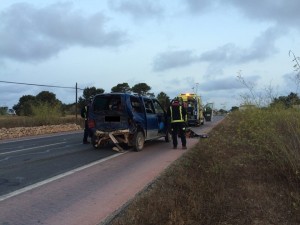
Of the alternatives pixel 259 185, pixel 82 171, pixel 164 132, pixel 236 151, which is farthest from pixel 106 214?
pixel 164 132

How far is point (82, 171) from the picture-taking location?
35.5ft

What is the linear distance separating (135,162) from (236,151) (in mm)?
3304

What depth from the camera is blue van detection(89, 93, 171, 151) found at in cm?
1463

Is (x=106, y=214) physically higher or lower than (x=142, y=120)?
lower

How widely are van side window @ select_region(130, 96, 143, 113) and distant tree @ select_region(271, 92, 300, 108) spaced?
4.75m

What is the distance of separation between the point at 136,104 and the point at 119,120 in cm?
106

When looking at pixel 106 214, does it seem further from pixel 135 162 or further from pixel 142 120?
pixel 142 120

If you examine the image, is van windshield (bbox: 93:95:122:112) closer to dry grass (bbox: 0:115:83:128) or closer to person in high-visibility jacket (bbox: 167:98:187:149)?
person in high-visibility jacket (bbox: 167:98:187:149)

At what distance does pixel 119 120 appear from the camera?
14664 millimetres

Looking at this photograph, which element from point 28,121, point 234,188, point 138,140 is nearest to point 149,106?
point 138,140

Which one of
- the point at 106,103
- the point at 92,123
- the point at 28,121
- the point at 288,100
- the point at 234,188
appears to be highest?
the point at 106,103

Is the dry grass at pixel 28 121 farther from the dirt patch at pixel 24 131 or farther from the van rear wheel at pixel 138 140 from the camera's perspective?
the van rear wheel at pixel 138 140

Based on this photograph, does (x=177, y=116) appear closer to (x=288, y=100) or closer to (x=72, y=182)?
(x=288, y=100)

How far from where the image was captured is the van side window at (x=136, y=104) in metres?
15.0
